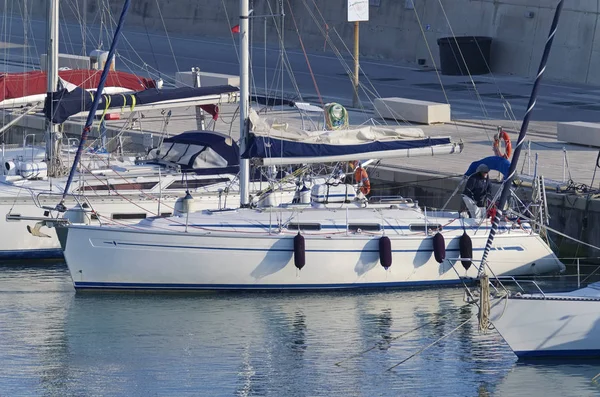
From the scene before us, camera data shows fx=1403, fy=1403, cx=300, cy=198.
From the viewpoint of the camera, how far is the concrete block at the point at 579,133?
30266 mm

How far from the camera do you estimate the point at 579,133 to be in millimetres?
30547

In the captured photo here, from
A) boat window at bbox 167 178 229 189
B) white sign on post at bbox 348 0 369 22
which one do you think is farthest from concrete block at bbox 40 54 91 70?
boat window at bbox 167 178 229 189

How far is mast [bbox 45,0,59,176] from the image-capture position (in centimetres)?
2642

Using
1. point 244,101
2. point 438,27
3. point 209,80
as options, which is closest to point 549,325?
point 244,101

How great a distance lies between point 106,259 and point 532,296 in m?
7.45

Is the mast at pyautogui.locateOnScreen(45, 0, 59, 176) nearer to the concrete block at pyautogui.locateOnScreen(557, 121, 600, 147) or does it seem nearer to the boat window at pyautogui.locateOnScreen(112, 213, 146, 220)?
the boat window at pyautogui.locateOnScreen(112, 213, 146, 220)

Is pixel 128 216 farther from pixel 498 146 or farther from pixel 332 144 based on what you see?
pixel 498 146

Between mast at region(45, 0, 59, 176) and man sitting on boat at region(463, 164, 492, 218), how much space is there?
7.80m

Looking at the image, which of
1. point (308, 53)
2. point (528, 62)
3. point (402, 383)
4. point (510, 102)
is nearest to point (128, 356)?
point (402, 383)

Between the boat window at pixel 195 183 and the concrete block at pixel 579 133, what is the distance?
8603mm

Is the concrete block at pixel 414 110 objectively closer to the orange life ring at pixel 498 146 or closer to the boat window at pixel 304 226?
the orange life ring at pixel 498 146

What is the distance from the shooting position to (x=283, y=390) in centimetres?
1847

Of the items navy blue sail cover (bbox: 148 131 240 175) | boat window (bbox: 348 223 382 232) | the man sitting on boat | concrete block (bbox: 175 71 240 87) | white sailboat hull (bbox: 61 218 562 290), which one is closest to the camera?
white sailboat hull (bbox: 61 218 562 290)

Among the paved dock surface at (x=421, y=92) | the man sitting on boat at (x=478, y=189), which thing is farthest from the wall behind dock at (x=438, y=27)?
the man sitting on boat at (x=478, y=189)
